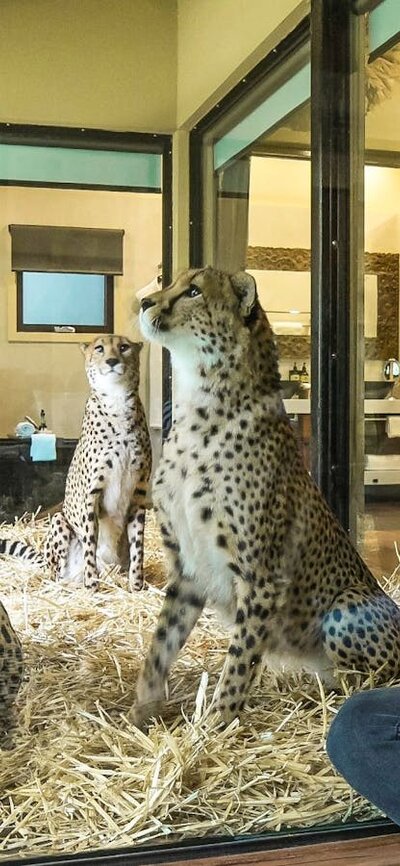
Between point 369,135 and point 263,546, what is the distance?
74cm

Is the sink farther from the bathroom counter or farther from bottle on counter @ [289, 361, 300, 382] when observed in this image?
the bathroom counter

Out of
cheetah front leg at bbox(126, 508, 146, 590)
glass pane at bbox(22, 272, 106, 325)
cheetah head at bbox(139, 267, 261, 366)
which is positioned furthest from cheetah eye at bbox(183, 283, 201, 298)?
cheetah front leg at bbox(126, 508, 146, 590)

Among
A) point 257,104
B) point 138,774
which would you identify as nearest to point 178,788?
point 138,774

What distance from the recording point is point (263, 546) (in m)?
1.36

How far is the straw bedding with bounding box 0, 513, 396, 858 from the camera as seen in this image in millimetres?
1084

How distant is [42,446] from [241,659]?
0.40 metres

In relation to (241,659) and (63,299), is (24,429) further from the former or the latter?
(241,659)

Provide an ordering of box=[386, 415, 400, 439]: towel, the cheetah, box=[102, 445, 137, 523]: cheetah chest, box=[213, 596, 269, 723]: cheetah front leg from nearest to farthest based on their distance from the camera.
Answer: the cheetah
box=[213, 596, 269, 723]: cheetah front leg
box=[102, 445, 137, 523]: cheetah chest
box=[386, 415, 400, 439]: towel

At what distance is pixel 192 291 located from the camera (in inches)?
50.1

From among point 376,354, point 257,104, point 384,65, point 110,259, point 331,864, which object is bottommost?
point 331,864

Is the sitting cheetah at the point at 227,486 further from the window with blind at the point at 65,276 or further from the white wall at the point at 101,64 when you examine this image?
the white wall at the point at 101,64

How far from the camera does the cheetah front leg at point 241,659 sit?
1323 mm

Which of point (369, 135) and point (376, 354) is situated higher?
point (369, 135)

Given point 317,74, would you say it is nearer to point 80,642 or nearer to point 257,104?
point 257,104
